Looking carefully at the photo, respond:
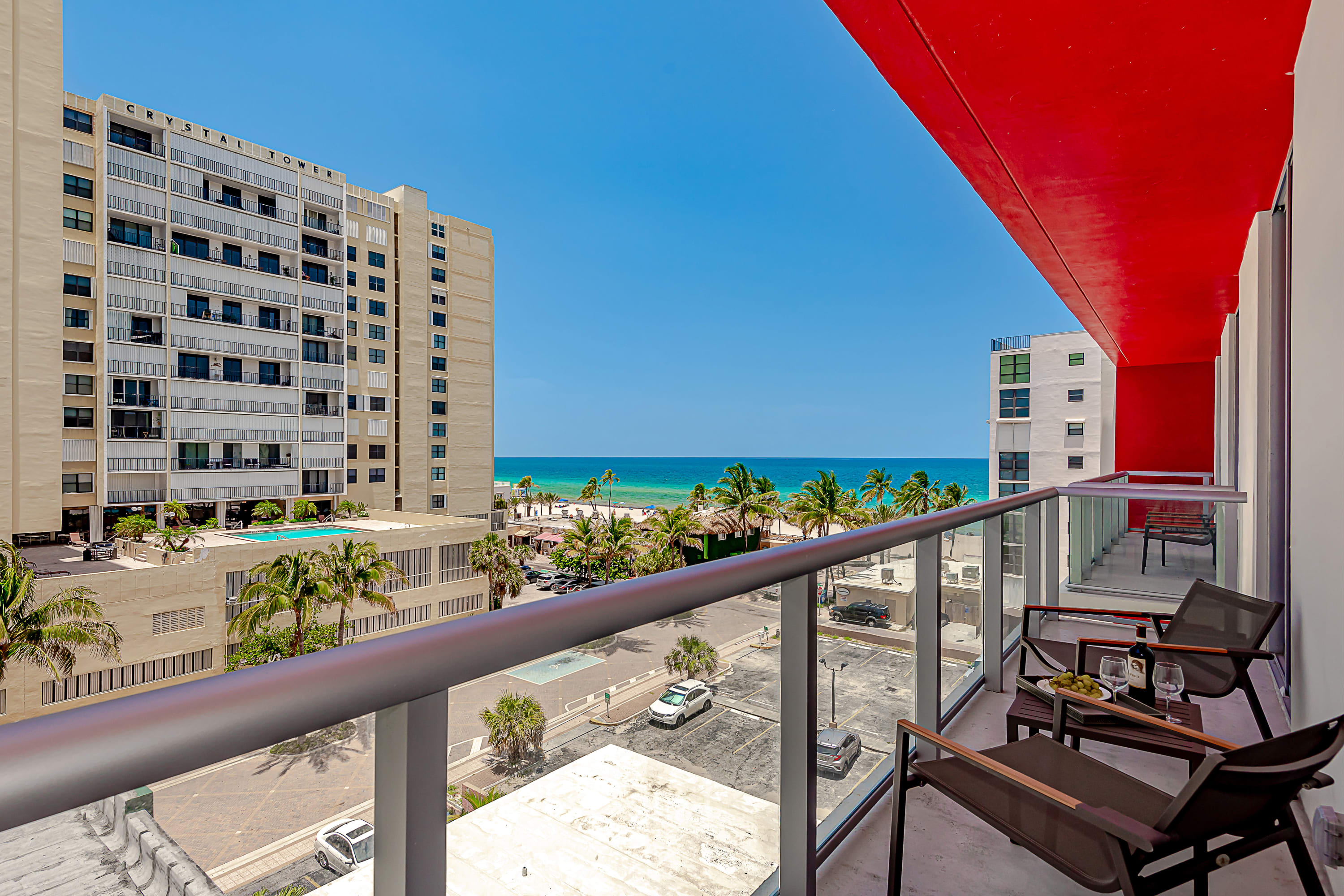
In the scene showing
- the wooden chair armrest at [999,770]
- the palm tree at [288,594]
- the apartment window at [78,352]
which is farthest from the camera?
the apartment window at [78,352]

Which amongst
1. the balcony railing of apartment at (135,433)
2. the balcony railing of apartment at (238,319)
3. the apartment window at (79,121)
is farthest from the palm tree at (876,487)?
the apartment window at (79,121)

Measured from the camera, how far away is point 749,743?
5.61 feet

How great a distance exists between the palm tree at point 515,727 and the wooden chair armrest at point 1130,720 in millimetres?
1836

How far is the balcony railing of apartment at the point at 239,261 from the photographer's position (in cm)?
3003

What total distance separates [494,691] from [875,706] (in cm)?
180

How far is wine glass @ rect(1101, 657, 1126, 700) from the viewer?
2.57 m

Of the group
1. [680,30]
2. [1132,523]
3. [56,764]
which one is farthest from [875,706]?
[680,30]

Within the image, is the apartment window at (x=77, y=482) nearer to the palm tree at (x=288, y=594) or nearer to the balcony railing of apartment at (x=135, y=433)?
the balcony railing of apartment at (x=135, y=433)

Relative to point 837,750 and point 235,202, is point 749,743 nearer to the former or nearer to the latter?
point 837,750

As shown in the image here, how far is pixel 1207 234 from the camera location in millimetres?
5129

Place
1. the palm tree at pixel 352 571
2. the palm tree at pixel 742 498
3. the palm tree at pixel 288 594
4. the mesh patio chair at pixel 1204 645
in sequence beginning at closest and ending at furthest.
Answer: the mesh patio chair at pixel 1204 645 → the palm tree at pixel 288 594 → the palm tree at pixel 352 571 → the palm tree at pixel 742 498

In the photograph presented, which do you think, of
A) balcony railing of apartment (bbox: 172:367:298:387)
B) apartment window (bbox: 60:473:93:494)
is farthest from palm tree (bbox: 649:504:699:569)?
apartment window (bbox: 60:473:93:494)

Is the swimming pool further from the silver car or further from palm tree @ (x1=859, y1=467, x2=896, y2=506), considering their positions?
the silver car

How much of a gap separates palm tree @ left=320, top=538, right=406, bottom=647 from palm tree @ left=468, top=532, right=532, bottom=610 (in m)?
3.89
